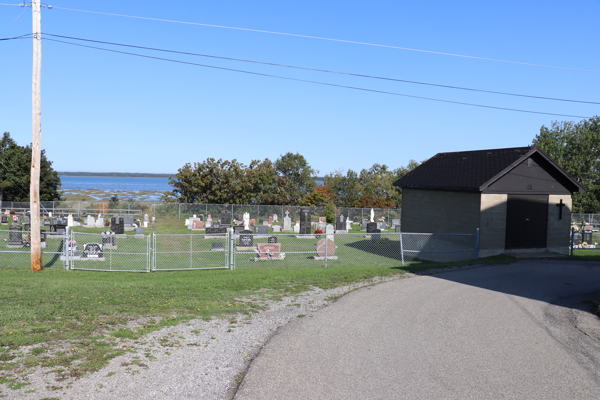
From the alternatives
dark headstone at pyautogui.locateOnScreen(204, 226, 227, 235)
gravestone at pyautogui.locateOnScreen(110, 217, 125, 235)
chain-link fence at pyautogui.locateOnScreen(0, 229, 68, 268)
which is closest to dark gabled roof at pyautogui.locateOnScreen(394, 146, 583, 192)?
dark headstone at pyautogui.locateOnScreen(204, 226, 227, 235)

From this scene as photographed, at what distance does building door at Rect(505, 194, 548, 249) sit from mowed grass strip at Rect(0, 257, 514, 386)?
6.83 metres

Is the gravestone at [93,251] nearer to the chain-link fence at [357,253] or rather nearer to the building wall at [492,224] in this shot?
the chain-link fence at [357,253]

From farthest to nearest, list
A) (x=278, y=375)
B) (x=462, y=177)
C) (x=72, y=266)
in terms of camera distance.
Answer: (x=462, y=177)
(x=72, y=266)
(x=278, y=375)

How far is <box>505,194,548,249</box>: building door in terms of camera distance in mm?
21734

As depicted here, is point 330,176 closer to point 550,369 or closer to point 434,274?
point 434,274

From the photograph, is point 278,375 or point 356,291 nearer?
point 278,375

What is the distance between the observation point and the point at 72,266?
17.9 meters

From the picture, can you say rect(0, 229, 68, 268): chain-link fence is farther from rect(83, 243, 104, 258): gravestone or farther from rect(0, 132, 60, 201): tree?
rect(0, 132, 60, 201): tree

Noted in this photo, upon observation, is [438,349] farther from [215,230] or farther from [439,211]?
[215,230]

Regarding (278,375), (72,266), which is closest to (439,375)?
(278,375)

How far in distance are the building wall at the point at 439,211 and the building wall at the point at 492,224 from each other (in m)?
0.30

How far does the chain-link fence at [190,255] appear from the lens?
19078mm

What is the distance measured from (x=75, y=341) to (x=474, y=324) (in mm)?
7340

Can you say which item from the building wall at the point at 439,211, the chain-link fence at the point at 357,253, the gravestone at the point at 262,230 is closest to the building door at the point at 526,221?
the building wall at the point at 439,211
